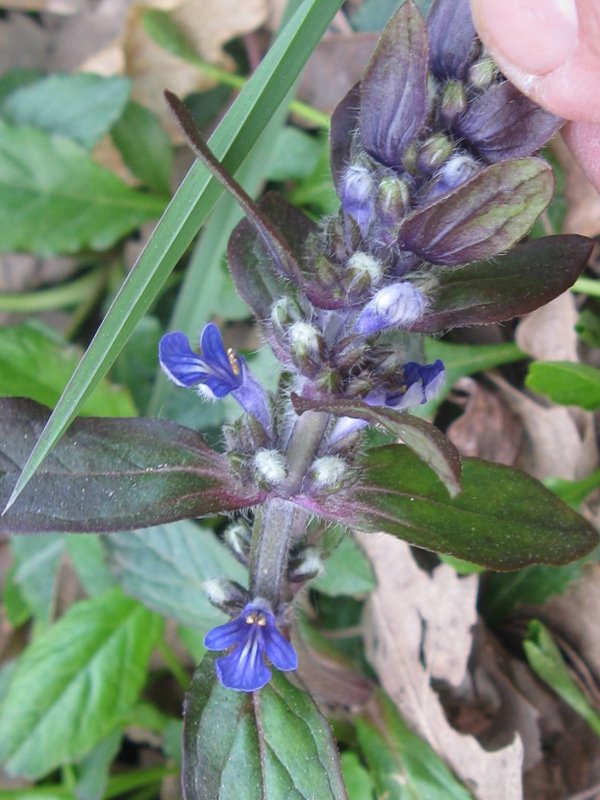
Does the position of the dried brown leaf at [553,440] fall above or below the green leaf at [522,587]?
above

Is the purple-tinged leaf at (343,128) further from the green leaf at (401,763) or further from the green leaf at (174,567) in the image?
the green leaf at (401,763)

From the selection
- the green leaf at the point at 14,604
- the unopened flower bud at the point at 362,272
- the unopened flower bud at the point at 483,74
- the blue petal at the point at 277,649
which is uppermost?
the unopened flower bud at the point at 483,74

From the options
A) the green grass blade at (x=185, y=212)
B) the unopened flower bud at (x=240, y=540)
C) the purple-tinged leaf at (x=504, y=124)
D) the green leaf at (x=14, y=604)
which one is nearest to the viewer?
the purple-tinged leaf at (x=504, y=124)

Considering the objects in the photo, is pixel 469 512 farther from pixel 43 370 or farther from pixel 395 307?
pixel 43 370

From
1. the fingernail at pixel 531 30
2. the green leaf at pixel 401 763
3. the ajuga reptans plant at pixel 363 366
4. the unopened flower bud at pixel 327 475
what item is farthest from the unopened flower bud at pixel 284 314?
the green leaf at pixel 401 763

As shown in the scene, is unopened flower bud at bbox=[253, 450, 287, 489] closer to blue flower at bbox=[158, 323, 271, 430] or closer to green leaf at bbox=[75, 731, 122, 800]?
blue flower at bbox=[158, 323, 271, 430]

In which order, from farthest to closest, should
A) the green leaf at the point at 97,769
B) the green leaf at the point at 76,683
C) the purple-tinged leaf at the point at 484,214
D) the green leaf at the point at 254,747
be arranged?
the green leaf at the point at 97,769
the green leaf at the point at 76,683
the green leaf at the point at 254,747
the purple-tinged leaf at the point at 484,214

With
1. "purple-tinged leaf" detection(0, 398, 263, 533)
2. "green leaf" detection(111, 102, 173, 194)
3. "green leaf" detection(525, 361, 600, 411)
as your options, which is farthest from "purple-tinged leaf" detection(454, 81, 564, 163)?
"green leaf" detection(111, 102, 173, 194)
